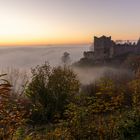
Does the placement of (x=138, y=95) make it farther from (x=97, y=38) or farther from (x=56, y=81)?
(x=97, y=38)

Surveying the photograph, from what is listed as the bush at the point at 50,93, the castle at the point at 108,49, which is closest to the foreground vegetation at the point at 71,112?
the bush at the point at 50,93

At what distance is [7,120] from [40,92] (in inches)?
696

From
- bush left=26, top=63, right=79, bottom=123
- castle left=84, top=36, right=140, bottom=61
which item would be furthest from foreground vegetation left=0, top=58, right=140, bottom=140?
castle left=84, top=36, right=140, bottom=61

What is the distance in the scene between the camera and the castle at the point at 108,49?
347ft

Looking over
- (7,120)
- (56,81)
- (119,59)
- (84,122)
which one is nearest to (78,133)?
(84,122)

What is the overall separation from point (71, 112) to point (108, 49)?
96.7 meters

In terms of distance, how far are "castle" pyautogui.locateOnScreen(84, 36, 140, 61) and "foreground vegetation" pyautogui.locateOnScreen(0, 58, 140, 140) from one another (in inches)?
3213

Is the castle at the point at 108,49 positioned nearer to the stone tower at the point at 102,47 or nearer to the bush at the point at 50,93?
the stone tower at the point at 102,47

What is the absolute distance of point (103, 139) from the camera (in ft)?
35.8

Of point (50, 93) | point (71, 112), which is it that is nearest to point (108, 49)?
point (50, 93)

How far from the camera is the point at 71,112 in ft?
37.6

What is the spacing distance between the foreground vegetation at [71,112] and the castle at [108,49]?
3213 inches

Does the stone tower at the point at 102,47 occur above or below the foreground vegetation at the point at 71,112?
below

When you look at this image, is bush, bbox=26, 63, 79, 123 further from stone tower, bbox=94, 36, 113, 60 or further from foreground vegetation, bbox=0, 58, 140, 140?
stone tower, bbox=94, 36, 113, 60
